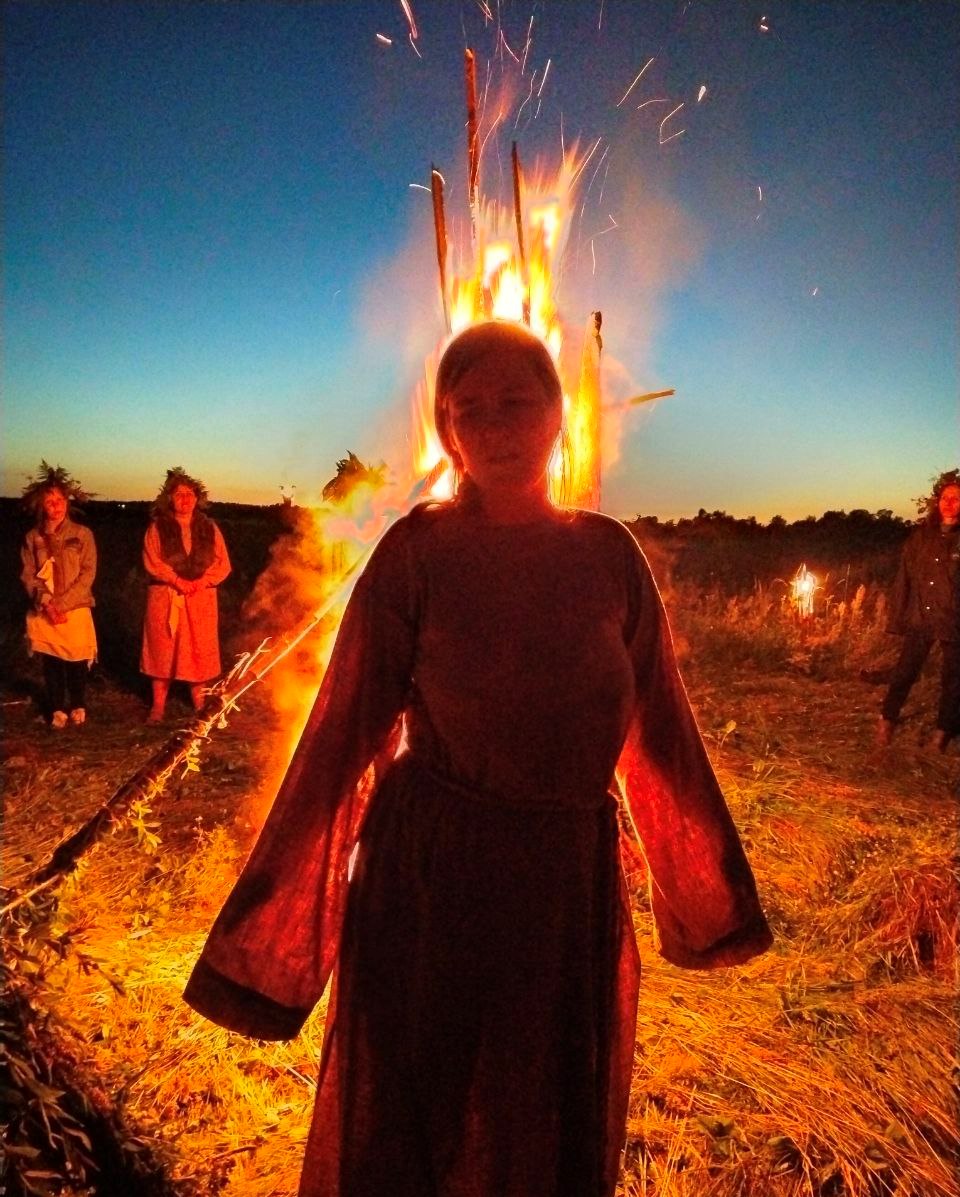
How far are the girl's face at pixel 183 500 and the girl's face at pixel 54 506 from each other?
1.01 metres

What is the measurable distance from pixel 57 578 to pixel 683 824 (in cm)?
736

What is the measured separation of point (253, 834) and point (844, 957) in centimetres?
349

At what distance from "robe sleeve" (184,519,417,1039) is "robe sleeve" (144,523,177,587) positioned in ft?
22.9

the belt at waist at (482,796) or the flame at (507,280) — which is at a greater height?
the flame at (507,280)

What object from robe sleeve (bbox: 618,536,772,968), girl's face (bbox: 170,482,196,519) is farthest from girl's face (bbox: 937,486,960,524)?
girl's face (bbox: 170,482,196,519)

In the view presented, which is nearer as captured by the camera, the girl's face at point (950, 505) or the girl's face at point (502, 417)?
the girl's face at point (502, 417)

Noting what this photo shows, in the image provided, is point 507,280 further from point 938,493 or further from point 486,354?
point 938,493

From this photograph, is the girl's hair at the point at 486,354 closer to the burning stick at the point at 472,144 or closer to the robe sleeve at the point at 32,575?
the burning stick at the point at 472,144

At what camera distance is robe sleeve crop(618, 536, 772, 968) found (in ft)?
5.88

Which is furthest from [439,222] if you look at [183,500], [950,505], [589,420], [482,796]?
[950,505]

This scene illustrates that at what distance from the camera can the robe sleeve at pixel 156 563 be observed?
26.4 feet

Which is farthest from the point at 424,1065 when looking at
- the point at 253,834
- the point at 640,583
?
the point at 253,834

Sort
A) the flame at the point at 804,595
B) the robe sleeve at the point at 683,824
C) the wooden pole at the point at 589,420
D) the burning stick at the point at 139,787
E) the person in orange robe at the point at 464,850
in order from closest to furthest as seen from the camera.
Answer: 1. the person in orange robe at the point at 464,850
2. the robe sleeve at the point at 683,824
3. the burning stick at the point at 139,787
4. the wooden pole at the point at 589,420
5. the flame at the point at 804,595

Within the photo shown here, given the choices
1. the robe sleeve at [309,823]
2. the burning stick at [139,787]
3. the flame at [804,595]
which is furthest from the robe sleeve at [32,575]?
the flame at [804,595]
